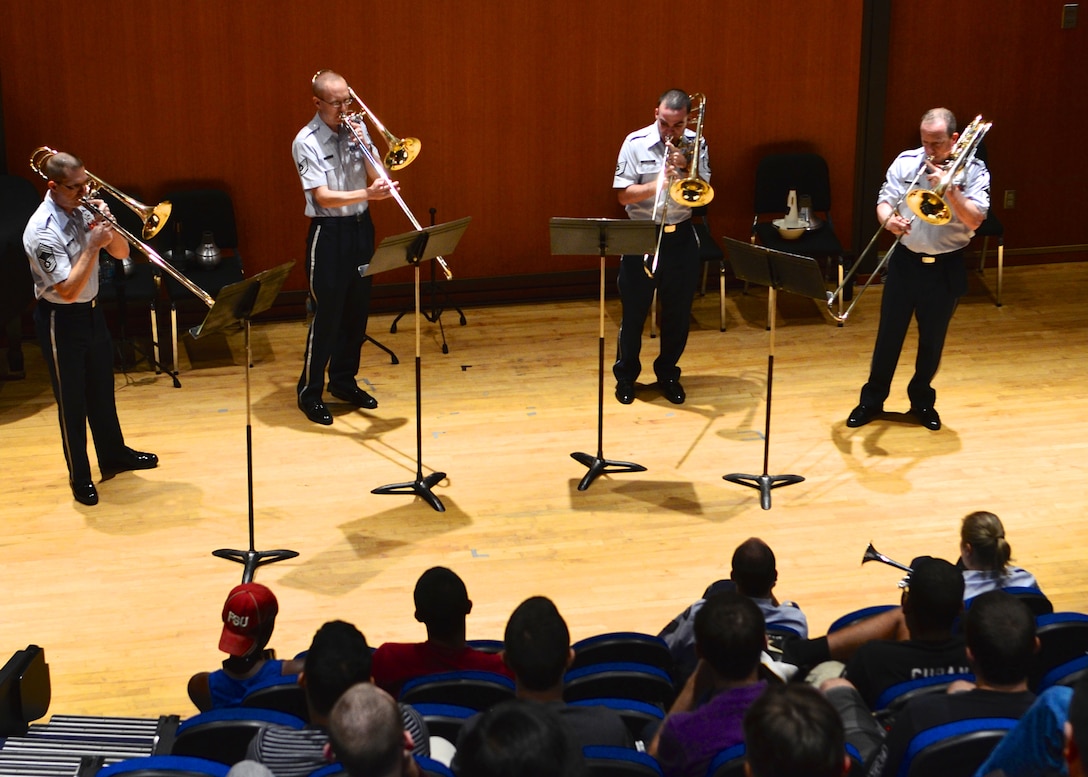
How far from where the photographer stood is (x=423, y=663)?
372 cm

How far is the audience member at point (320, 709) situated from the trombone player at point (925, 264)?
3967 millimetres

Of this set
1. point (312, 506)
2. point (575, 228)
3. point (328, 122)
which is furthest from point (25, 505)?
point (575, 228)

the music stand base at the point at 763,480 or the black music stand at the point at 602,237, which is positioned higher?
the black music stand at the point at 602,237

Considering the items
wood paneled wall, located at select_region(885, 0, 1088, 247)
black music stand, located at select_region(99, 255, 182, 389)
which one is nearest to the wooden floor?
black music stand, located at select_region(99, 255, 182, 389)

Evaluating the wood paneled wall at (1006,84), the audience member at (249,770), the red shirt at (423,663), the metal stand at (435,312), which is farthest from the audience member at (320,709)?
the wood paneled wall at (1006,84)

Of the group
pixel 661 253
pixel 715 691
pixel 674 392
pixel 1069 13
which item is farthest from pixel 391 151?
pixel 1069 13

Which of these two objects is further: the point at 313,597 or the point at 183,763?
the point at 313,597

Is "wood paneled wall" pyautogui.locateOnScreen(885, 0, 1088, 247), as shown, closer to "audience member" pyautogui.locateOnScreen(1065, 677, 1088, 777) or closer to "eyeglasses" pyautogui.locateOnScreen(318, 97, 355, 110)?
"eyeglasses" pyautogui.locateOnScreen(318, 97, 355, 110)

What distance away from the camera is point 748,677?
10.6 ft

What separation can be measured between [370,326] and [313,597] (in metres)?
3.42

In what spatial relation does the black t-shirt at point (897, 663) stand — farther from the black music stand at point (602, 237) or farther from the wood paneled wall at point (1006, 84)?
the wood paneled wall at point (1006, 84)

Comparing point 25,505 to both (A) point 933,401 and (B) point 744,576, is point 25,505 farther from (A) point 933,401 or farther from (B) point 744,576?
(A) point 933,401

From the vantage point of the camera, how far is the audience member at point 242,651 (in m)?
3.75

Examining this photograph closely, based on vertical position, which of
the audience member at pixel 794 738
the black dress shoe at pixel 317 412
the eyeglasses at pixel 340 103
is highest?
the eyeglasses at pixel 340 103
